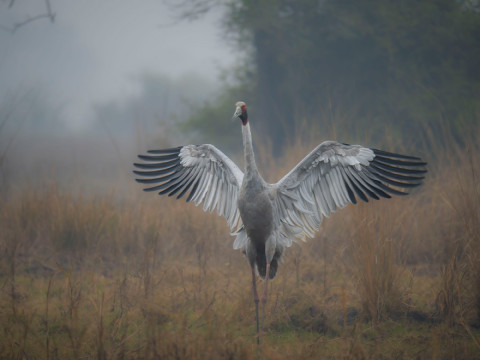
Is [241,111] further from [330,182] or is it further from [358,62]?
[358,62]

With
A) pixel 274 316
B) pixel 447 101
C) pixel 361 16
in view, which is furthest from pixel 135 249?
pixel 361 16

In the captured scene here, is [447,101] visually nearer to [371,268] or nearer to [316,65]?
[316,65]

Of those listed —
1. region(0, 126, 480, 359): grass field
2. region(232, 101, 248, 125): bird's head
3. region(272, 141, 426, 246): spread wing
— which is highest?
region(232, 101, 248, 125): bird's head

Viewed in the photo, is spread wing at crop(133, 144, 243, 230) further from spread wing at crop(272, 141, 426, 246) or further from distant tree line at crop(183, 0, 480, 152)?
distant tree line at crop(183, 0, 480, 152)

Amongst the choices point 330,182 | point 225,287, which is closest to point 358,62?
point 330,182

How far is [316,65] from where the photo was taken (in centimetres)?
1455

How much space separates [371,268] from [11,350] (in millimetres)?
3353

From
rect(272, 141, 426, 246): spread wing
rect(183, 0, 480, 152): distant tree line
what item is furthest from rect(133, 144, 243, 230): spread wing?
rect(183, 0, 480, 152): distant tree line

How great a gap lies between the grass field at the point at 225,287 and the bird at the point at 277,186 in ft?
1.06

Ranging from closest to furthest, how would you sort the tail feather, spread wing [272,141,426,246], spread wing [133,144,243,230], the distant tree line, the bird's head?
spread wing [272,141,426,246]
the bird's head
the tail feather
spread wing [133,144,243,230]
the distant tree line

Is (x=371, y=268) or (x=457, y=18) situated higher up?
(x=457, y=18)

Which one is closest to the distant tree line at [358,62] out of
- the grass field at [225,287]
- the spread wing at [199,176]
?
the grass field at [225,287]

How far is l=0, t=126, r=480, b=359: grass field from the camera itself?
3324mm

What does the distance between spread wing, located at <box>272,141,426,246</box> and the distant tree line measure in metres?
5.20
